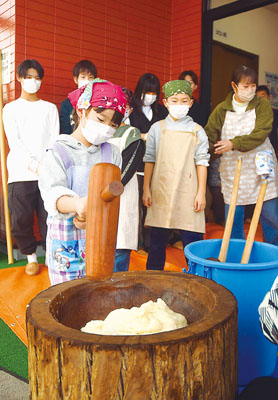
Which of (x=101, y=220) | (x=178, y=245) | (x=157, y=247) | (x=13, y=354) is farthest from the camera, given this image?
(x=178, y=245)

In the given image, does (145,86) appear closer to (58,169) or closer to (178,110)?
(178,110)

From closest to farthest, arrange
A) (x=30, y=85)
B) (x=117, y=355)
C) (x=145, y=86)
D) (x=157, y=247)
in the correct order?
(x=117, y=355) < (x=157, y=247) < (x=30, y=85) < (x=145, y=86)

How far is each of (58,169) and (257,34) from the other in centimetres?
620

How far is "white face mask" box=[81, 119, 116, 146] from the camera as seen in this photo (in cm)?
167

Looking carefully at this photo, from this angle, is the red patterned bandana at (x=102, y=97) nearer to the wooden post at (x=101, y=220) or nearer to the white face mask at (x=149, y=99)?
the wooden post at (x=101, y=220)

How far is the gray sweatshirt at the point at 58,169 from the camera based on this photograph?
1521 millimetres

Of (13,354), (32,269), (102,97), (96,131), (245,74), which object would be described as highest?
(245,74)

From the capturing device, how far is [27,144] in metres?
3.60

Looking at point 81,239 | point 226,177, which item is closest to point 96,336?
point 81,239

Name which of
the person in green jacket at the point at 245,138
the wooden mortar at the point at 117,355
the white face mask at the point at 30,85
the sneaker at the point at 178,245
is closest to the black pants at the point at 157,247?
the person in green jacket at the point at 245,138

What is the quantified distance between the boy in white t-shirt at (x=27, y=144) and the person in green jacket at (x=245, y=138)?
1530 millimetres

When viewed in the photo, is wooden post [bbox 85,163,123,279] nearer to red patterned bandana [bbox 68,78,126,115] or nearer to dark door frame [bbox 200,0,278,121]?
red patterned bandana [bbox 68,78,126,115]

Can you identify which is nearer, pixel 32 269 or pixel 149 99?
pixel 32 269

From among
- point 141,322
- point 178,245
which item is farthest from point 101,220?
point 178,245
